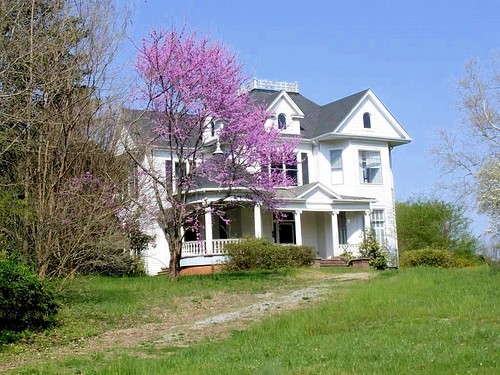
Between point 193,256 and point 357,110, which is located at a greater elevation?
point 357,110

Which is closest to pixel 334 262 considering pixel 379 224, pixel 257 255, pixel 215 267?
pixel 379 224

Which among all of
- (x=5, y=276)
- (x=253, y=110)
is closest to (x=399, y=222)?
(x=253, y=110)

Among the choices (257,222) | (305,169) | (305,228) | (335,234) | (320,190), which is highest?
(305,169)

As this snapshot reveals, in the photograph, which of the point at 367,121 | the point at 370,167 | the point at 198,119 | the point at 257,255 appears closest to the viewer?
the point at 198,119

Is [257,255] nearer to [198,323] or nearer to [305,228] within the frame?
[305,228]

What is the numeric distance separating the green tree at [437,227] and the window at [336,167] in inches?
177

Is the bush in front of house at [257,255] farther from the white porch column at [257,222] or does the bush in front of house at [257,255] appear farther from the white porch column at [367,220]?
the white porch column at [367,220]

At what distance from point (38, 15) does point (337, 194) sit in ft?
61.1

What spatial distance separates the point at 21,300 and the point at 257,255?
1456cm

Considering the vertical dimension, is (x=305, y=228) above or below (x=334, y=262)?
above

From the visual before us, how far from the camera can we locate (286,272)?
2417 centimetres

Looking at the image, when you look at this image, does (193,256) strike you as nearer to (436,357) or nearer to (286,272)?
(286,272)

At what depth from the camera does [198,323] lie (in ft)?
44.2

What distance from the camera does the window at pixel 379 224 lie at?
107ft
